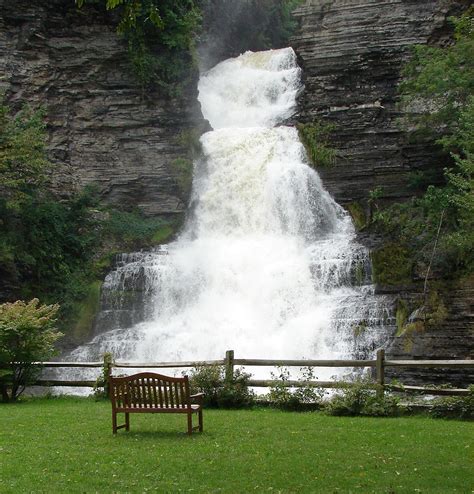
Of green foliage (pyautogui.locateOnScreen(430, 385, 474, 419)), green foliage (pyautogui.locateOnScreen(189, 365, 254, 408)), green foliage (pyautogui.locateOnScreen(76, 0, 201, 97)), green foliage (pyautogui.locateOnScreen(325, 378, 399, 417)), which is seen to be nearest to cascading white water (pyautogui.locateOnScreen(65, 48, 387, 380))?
green foliage (pyautogui.locateOnScreen(76, 0, 201, 97))

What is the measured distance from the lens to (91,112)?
1129 inches

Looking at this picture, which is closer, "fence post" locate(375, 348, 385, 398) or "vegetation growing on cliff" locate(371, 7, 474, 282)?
"fence post" locate(375, 348, 385, 398)

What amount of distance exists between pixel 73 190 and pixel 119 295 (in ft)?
20.5

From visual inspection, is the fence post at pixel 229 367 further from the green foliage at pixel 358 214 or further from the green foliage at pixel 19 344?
the green foliage at pixel 358 214

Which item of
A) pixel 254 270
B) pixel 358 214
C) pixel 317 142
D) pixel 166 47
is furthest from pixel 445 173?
pixel 166 47

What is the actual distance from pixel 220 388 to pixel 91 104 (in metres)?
18.2

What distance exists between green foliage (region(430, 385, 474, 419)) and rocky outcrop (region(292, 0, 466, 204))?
49.1 feet

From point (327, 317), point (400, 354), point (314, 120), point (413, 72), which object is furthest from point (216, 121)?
point (400, 354)

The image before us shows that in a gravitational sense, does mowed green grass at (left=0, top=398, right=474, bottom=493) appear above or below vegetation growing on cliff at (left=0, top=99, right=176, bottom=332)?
below

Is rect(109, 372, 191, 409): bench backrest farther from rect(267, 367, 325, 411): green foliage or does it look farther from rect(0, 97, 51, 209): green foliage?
rect(0, 97, 51, 209): green foliage

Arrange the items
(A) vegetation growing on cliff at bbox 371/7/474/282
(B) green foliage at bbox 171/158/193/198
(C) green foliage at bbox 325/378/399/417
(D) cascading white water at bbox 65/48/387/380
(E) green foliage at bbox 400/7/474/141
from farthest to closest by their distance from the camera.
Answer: (B) green foliage at bbox 171/158/193/198, (E) green foliage at bbox 400/7/474/141, (D) cascading white water at bbox 65/48/387/380, (A) vegetation growing on cliff at bbox 371/7/474/282, (C) green foliage at bbox 325/378/399/417

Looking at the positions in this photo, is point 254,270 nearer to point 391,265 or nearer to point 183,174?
point 391,265

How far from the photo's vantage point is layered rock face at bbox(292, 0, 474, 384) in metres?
27.3

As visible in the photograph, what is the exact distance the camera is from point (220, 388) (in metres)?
14.1
